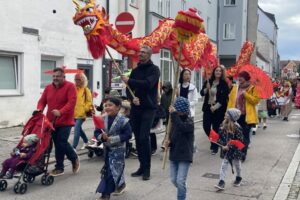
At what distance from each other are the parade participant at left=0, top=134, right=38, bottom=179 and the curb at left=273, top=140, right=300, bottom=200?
143 inches

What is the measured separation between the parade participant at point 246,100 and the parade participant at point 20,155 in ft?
13.2

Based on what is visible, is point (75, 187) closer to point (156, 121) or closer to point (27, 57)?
point (156, 121)

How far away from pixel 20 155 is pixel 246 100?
445cm

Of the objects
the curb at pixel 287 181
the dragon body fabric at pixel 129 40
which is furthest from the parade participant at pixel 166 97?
the curb at pixel 287 181

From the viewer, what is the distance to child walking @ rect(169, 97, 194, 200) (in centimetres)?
525

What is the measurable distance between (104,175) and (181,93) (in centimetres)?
390

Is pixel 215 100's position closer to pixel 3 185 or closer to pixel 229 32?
pixel 3 185

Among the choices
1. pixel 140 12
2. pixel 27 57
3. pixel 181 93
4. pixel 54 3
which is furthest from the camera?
pixel 140 12

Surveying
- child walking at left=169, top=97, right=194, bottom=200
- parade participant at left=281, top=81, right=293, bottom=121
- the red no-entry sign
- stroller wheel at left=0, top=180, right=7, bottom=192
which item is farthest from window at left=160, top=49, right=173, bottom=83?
child walking at left=169, top=97, right=194, bottom=200

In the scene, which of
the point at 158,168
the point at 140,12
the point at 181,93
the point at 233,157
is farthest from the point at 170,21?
the point at 140,12

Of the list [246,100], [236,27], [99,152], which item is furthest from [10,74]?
[236,27]

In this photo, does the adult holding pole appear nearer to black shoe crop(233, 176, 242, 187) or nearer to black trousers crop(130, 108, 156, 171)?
black trousers crop(130, 108, 156, 171)

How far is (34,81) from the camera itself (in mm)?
13375

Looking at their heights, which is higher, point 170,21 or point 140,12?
point 140,12
